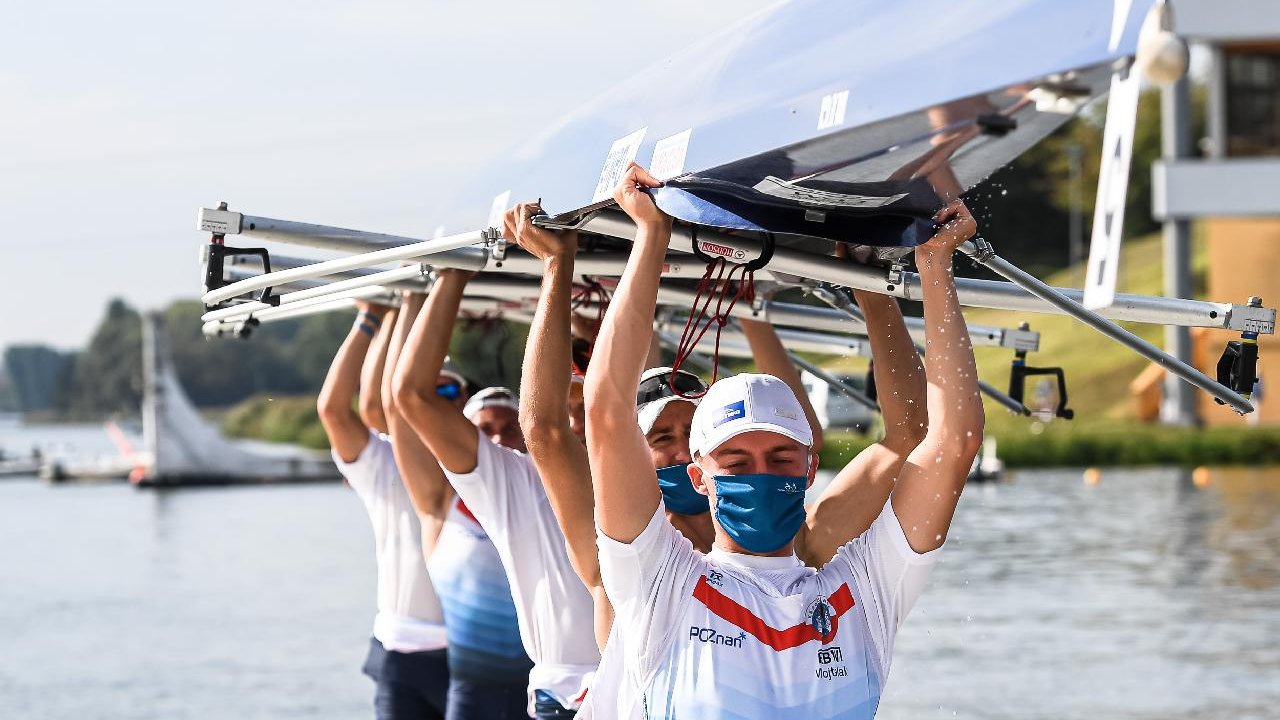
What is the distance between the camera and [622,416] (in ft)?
12.8

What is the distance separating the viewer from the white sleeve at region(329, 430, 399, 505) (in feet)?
25.9

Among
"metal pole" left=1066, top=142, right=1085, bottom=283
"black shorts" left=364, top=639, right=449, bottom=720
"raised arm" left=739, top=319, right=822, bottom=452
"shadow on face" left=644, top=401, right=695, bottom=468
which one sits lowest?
"black shorts" left=364, top=639, right=449, bottom=720

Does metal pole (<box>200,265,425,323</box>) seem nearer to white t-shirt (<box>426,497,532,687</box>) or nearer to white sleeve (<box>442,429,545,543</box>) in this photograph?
white sleeve (<box>442,429,545,543</box>)

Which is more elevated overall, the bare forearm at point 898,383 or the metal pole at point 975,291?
the metal pole at point 975,291

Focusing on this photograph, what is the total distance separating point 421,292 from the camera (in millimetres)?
6551

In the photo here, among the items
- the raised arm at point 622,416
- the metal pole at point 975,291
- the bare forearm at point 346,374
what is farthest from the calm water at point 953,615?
the raised arm at point 622,416

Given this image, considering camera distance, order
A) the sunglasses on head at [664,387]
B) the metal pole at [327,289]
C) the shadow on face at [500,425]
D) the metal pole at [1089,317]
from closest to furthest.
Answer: the metal pole at [1089,317] → the sunglasses on head at [664,387] → the metal pole at [327,289] → the shadow on face at [500,425]

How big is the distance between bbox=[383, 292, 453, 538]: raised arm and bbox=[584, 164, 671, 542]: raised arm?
2.74 meters

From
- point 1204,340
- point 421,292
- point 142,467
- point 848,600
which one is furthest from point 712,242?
point 142,467

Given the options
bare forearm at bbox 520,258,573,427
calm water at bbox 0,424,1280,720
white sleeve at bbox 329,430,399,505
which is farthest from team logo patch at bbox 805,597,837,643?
calm water at bbox 0,424,1280,720

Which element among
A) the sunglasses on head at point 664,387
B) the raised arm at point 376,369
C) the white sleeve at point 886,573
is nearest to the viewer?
the white sleeve at point 886,573

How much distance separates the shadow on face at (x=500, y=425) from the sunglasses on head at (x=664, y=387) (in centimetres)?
164

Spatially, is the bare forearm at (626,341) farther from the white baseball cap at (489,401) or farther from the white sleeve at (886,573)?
the white baseball cap at (489,401)

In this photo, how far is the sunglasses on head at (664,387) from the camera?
16.7ft
